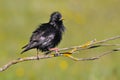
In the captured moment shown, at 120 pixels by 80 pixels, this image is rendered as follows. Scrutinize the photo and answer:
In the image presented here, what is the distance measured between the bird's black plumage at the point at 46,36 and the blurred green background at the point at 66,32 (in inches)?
26.8

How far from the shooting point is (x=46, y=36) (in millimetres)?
6395

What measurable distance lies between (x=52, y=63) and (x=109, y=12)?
14.5 ft

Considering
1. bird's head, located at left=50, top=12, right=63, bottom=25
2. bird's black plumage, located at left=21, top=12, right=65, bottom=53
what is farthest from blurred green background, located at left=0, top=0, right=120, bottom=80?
bird's black plumage, located at left=21, top=12, right=65, bottom=53

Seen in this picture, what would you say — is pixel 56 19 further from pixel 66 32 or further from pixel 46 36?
pixel 66 32

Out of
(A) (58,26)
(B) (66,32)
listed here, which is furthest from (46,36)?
(B) (66,32)

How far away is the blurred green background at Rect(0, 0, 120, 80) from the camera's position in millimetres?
8258

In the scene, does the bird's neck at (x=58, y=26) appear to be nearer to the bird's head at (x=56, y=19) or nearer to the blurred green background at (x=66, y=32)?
the bird's head at (x=56, y=19)

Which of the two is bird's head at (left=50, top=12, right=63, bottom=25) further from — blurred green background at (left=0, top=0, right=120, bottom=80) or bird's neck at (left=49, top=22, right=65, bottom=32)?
blurred green background at (left=0, top=0, right=120, bottom=80)

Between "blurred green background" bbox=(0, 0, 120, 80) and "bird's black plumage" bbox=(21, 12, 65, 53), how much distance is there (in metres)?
0.68

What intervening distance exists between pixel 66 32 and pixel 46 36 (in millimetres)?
4987

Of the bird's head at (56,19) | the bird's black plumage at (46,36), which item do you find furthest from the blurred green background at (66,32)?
the bird's black plumage at (46,36)

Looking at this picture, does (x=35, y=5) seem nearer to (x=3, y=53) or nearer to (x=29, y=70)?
(x=3, y=53)

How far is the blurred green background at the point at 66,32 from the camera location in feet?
27.1

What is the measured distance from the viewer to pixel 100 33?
1143 centimetres
